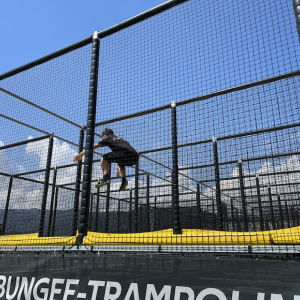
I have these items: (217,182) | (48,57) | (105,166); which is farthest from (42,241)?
(217,182)

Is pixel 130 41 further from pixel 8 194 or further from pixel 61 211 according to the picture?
pixel 8 194

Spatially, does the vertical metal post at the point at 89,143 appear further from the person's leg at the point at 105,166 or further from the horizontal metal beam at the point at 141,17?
the person's leg at the point at 105,166

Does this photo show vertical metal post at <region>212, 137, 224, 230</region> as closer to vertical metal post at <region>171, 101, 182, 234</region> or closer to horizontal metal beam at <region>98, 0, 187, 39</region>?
vertical metal post at <region>171, 101, 182, 234</region>

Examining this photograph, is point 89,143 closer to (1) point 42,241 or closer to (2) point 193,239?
(1) point 42,241

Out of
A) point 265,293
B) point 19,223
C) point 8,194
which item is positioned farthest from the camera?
point 8,194

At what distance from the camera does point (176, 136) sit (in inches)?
171

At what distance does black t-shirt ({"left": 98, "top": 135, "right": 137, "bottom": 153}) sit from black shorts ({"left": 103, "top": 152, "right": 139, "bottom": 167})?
6 centimetres

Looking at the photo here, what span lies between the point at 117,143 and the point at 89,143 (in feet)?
2.11

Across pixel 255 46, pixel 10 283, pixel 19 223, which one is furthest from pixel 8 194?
pixel 255 46

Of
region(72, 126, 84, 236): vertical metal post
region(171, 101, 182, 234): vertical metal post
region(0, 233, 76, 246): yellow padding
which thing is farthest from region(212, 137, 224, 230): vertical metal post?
region(0, 233, 76, 246): yellow padding

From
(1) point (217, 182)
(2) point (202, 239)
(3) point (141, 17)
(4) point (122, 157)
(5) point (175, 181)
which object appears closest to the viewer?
(2) point (202, 239)

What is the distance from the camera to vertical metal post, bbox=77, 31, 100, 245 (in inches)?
118

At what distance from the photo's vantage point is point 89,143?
10.7 ft

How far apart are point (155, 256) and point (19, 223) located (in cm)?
404
